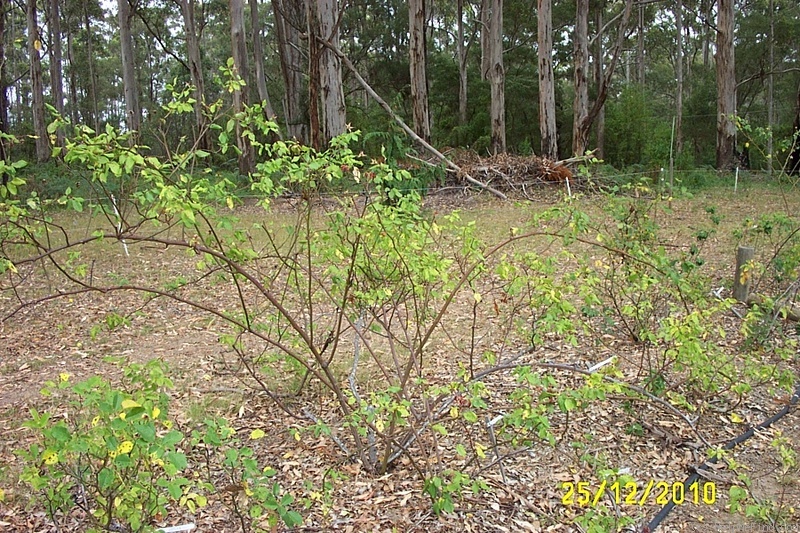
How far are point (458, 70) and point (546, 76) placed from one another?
11.8 metres

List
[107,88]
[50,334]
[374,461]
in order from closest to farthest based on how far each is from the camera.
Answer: [374,461]
[50,334]
[107,88]

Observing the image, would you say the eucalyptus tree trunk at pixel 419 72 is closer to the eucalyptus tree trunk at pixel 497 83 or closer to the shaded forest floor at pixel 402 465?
the eucalyptus tree trunk at pixel 497 83

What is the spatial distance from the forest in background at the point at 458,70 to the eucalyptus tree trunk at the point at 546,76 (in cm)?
3

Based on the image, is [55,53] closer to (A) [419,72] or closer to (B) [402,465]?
(A) [419,72]

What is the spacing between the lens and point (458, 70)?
89.2ft

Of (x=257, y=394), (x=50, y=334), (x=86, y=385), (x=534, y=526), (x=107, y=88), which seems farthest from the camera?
(x=107, y=88)

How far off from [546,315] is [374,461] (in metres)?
1.13

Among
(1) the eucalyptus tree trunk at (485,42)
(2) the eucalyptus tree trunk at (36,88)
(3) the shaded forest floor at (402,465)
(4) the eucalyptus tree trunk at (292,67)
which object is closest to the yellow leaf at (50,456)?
(3) the shaded forest floor at (402,465)

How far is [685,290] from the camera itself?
3.00m

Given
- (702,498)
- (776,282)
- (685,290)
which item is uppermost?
(685,290)

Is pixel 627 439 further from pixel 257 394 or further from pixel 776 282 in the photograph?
pixel 776 282

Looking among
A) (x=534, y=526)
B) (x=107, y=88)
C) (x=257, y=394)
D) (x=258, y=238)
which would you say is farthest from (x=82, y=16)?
(x=534, y=526)

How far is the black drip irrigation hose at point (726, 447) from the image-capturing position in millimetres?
2748

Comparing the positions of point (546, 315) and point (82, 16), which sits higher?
point (82, 16)
